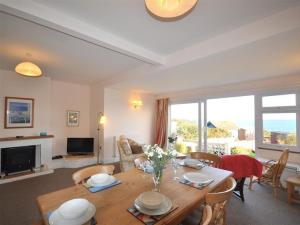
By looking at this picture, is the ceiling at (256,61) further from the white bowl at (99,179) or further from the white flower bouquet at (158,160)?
the white bowl at (99,179)

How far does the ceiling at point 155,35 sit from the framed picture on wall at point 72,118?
6.65ft

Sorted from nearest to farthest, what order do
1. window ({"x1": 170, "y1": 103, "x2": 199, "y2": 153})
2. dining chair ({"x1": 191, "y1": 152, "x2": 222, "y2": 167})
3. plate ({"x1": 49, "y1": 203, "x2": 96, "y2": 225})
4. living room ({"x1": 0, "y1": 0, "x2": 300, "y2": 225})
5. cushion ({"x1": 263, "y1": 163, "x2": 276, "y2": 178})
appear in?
plate ({"x1": 49, "y1": 203, "x2": 96, "y2": 225}) → living room ({"x1": 0, "y1": 0, "x2": 300, "y2": 225}) → dining chair ({"x1": 191, "y1": 152, "x2": 222, "y2": 167}) → cushion ({"x1": 263, "y1": 163, "x2": 276, "y2": 178}) → window ({"x1": 170, "y1": 103, "x2": 199, "y2": 153})

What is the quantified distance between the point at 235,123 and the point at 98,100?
165 inches

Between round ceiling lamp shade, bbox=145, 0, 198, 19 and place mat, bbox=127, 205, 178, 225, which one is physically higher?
round ceiling lamp shade, bbox=145, 0, 198, 19

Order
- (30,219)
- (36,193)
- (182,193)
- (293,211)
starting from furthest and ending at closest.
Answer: (36,193), (293,211), (30,219), (182,193)

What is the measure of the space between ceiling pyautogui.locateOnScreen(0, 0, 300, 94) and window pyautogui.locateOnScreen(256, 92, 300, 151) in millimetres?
739

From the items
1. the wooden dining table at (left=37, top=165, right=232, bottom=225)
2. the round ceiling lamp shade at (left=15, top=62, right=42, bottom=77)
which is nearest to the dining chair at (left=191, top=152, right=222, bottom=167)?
the wooden dining table at (left=37, top=165, right=232, bottom=225)

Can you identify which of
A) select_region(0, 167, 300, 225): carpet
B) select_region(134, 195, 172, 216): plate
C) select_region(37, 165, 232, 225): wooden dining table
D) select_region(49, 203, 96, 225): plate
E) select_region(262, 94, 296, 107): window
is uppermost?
select_region(262, 94, 296, 107): window

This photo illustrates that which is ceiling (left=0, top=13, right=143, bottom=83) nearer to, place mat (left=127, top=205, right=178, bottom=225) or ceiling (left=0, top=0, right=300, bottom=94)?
ceiling (left=0, top=0, right=300, bottom=94)

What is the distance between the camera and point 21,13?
1549mm

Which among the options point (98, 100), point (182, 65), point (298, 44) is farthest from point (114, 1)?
point (98, 100)

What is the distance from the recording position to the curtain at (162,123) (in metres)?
5.85

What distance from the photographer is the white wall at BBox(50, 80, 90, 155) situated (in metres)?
4.69

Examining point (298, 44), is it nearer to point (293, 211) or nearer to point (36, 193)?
point (293, 211)
